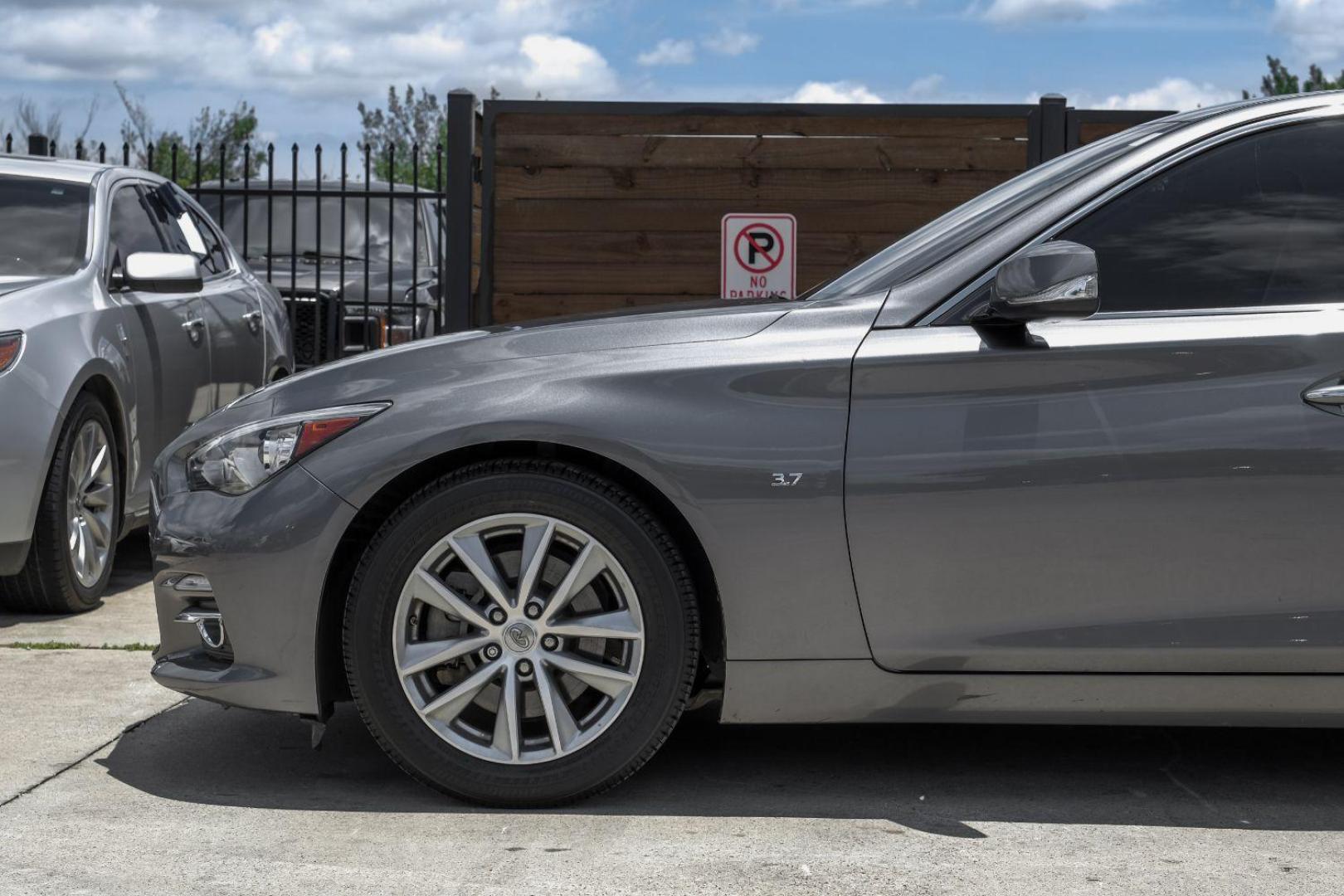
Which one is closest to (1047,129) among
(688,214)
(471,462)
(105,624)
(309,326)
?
(688,214)

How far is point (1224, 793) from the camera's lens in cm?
387

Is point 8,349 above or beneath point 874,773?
above

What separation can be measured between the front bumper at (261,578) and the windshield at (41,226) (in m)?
2.85

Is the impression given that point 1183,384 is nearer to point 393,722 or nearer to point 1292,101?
point 1292,101

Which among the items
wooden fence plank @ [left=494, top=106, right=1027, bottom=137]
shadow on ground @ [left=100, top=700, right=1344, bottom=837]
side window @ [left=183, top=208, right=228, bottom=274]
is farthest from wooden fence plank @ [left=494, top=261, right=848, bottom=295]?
shadow on ground @ [left=100, top=700, right=1344, bottom=837]

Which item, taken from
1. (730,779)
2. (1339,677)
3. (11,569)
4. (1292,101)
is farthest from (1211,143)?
(11,569)

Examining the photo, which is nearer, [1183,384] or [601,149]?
[1183,384]

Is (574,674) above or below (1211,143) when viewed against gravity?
below

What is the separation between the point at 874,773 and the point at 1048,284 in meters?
1.27

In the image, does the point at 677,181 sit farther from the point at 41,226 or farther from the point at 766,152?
the point at 41,226

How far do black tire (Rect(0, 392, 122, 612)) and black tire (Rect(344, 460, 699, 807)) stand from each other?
2530 millimetres

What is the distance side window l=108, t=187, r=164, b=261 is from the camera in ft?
21.9

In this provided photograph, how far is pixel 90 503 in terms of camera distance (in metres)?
6.11

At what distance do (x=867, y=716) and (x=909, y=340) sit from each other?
81 cm
